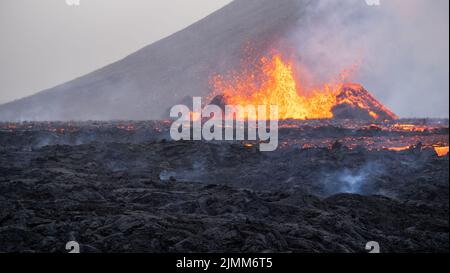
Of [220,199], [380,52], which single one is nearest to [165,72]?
[380,52]

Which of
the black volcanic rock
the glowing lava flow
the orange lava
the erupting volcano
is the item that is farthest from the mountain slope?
the orange lava

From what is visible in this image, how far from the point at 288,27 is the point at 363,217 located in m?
107

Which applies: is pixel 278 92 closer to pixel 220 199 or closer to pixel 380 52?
pixel 380 52

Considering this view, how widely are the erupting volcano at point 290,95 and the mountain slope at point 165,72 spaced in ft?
22.8

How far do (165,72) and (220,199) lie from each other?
394ft

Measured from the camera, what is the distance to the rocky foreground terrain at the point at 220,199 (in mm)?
18953

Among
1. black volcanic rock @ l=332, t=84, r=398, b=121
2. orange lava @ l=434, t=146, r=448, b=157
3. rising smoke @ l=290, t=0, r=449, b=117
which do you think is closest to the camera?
orange lava @ l=434, t=146, r=448, b=157

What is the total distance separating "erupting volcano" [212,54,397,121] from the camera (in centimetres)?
8450

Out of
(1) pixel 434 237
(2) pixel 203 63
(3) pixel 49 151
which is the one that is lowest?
(1) pixel 434 237

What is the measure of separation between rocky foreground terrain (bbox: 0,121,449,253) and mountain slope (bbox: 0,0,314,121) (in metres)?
80.1

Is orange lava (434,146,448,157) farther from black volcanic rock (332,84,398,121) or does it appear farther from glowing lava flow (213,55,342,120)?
black volcanic rock (332,84,398,121)

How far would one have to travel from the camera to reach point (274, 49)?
120000 mm
